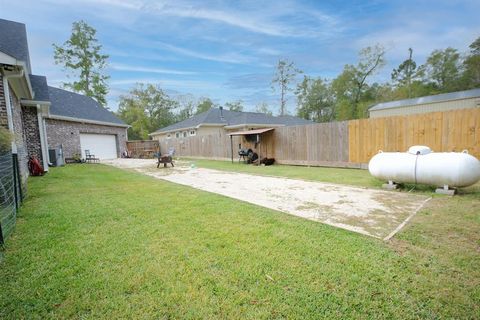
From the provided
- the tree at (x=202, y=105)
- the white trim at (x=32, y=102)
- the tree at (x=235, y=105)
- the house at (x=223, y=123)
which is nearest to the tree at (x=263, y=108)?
the tree at (x=235, y=105)

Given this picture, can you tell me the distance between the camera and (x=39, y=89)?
10.3 m

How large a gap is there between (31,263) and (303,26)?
15.9 meters

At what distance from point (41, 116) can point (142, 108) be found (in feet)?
90.0

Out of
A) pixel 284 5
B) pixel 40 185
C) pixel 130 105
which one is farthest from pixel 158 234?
pixel 130 105

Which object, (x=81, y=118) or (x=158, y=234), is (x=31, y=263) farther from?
(x=81, y=118)

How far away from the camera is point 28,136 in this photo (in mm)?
10008

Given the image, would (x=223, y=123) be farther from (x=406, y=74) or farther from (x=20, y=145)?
(x=406, y=74)

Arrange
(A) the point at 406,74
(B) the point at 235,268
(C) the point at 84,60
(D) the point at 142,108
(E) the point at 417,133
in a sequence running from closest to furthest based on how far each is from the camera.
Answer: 1. (B) the point at 235,268
2. (E) the point at 417,133
3. (C) the point at 84,60
4. (A) the point at 406,74
5. (D) the point at 142,108

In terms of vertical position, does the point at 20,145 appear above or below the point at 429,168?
above

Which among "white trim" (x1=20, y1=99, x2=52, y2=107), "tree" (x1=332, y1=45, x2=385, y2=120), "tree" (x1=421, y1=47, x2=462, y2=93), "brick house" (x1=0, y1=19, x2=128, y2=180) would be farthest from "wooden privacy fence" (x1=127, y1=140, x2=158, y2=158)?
"tree" (x1=421, y1=47, x2=462, y2=93)

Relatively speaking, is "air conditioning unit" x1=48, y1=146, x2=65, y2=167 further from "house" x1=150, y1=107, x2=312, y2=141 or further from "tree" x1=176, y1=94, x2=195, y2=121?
"tree" x1=176, y1=94, x2=195, y2=121

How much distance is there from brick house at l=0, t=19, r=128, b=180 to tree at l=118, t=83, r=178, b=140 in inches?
579

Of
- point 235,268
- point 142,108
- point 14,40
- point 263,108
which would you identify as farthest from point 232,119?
point 235,268

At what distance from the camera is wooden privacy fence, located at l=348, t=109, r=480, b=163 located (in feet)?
21.8
